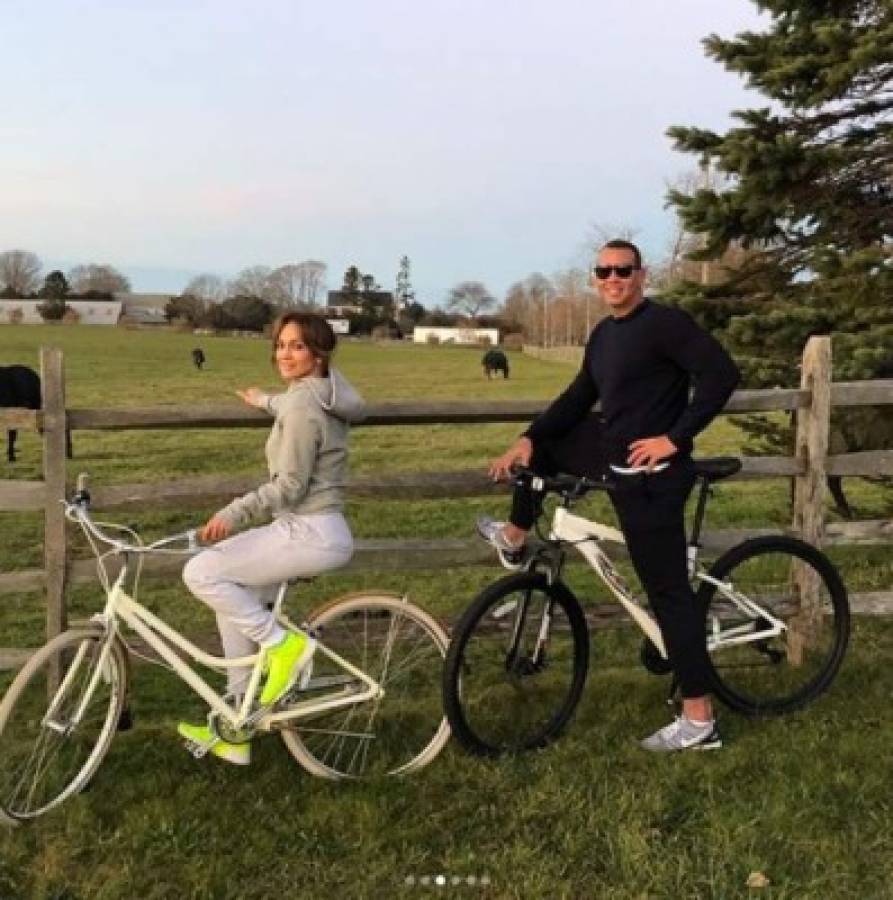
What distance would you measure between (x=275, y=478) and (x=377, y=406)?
45.4 inches

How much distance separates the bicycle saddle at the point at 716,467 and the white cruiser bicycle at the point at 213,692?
4.37 ft

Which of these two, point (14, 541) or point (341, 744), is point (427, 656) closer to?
point (341, 744)

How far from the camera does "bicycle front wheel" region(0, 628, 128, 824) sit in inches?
148

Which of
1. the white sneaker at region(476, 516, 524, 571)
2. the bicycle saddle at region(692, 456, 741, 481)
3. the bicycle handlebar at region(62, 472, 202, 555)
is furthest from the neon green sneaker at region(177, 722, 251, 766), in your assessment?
the bicycle saddle at region(692, 456, 741, 481)

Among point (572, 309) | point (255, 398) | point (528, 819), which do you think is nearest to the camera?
point (528, 819)

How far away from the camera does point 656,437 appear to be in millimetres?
4227

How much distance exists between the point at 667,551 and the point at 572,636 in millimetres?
590

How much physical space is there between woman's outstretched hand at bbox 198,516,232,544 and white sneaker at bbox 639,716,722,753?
2017 mm

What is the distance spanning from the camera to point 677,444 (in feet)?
13.7

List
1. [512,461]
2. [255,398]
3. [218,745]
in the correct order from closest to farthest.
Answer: [218,745] < [255,398] < [512,461]

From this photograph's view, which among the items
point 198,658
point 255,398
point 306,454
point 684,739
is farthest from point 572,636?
point 255,398

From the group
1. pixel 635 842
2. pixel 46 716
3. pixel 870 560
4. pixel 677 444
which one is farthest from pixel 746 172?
pixel 46 716

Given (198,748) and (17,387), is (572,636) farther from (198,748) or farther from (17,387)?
(17,387)

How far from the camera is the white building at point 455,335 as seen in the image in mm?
102938
